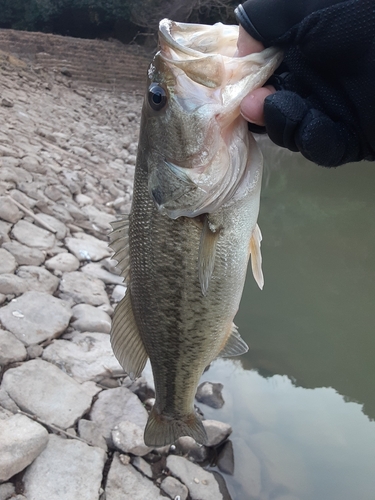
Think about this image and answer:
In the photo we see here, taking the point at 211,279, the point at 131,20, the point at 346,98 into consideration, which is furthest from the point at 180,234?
the point at 131,20

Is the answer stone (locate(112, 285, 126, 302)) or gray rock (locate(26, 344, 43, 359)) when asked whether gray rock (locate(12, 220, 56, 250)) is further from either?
gray rock (locate(26, 344, 43, 359))

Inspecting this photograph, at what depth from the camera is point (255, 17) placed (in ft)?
5.26

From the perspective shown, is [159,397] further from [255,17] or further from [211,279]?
[255,17]

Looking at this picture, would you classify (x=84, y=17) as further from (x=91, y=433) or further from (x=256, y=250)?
(x=256, y=250)

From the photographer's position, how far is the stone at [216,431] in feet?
11.6

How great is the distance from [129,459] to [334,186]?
9075mm

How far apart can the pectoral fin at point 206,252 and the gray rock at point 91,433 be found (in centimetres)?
163

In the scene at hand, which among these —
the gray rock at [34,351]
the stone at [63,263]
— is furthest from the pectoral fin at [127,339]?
the stone at [63,263]

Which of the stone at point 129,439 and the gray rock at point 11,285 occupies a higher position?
the gray rock at point 11,285

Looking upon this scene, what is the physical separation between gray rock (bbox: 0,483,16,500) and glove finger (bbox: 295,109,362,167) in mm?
2235

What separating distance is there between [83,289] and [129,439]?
176 cm

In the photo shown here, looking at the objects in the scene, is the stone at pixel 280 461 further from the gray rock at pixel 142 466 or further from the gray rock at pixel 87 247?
the gray rock at pixel 87 247

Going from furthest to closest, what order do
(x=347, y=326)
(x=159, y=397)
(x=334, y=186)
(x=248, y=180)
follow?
(x=334, y=186)
(x=347, y=326)
(x=159, y=397)
(x=248, y=180)

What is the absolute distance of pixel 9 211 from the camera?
486 centimetres
